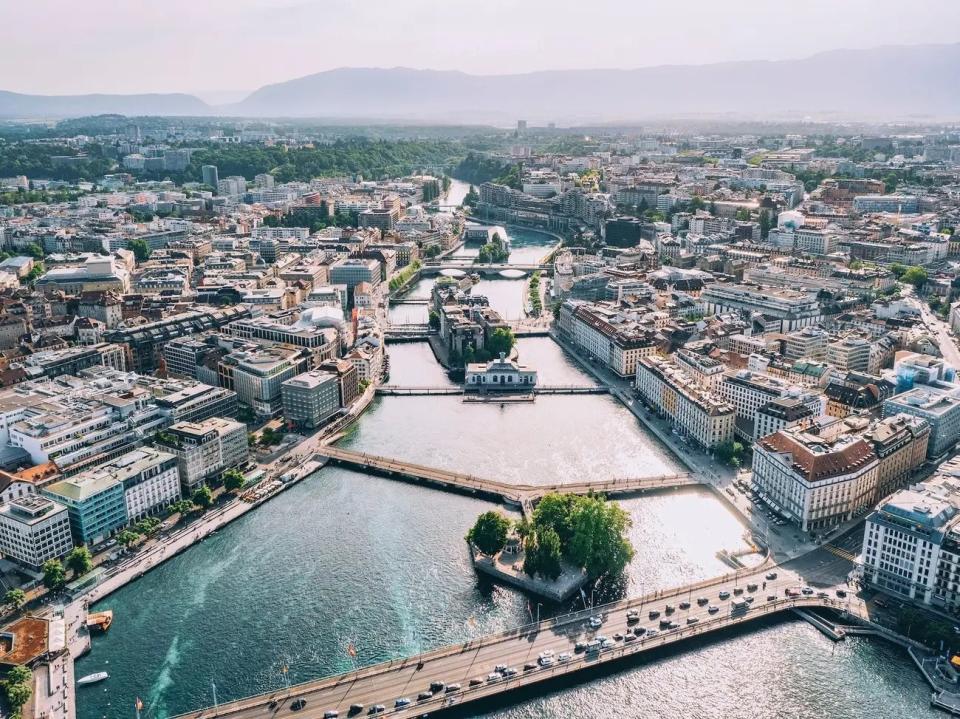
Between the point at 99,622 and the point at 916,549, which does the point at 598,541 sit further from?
the point at 99,622

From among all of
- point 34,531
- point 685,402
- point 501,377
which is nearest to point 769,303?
point 685,402

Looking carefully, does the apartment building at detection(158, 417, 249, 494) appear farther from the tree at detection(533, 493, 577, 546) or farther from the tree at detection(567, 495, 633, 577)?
the tree at detection(567, 495, 633, 577)

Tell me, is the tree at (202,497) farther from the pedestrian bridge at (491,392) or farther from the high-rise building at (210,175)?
the high-rise building at (210,175)

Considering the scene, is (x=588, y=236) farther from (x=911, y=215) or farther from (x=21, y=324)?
(x=21, y=324)

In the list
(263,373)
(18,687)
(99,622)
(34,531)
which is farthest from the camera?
(263,373)

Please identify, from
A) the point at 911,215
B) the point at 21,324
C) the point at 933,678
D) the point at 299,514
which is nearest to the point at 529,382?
the point at 299,514

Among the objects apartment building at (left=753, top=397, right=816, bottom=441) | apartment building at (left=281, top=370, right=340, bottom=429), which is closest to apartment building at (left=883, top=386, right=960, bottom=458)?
apartment building at (left=753, top=397, right=816, bottom=441)
